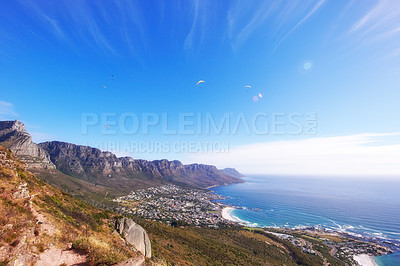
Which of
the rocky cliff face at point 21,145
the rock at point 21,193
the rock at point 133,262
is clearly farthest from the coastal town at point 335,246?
the rocky cliff face at point 21,145

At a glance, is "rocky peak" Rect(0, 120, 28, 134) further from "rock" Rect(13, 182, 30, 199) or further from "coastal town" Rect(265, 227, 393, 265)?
"coastal town" Rect(265, 227, 393, 265)

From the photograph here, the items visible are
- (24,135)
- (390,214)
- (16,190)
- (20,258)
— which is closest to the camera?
(20,258)

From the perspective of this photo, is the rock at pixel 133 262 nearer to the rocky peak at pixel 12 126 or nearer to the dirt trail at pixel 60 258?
the dirt trail at pixel 60 258

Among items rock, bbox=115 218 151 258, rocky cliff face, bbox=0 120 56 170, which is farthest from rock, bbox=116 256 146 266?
rocky cliff face, bbox=0 120 56 170

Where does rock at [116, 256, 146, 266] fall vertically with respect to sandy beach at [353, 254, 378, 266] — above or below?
above

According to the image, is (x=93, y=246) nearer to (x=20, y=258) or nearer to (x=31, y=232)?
(x=20, y=258)

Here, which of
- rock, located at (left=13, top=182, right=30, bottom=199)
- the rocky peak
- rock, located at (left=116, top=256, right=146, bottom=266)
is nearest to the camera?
rock, located at (left=116, top=256, right=146, bottom=266)

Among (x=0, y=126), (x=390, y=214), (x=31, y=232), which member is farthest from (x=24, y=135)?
(x=390, y=214)
